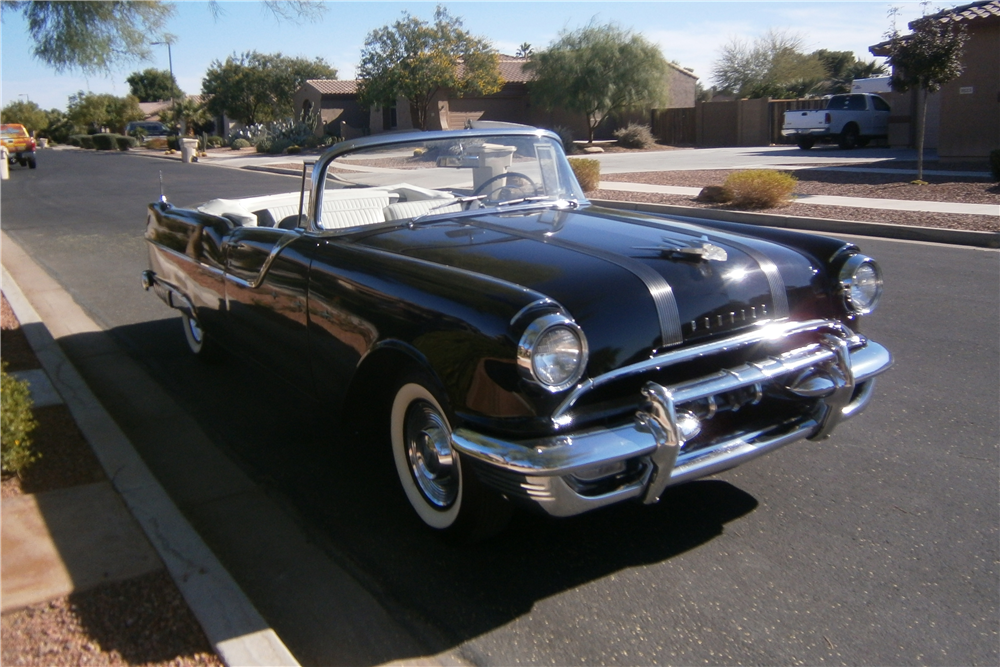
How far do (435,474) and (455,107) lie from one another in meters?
40.5

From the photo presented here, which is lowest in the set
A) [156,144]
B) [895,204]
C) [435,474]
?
[435,474]

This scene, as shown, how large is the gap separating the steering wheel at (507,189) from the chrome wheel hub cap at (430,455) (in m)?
1.49

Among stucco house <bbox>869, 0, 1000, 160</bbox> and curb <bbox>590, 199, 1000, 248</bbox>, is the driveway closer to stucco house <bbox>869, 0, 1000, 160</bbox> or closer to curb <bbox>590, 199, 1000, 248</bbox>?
stucco house <bbox>869, 0, 1000, 160</bbox>

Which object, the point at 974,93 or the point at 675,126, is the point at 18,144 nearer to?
the point at 675,126

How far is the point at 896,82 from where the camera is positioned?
620 inches

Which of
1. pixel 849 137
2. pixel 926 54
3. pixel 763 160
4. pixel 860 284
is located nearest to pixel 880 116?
pixel 849 137

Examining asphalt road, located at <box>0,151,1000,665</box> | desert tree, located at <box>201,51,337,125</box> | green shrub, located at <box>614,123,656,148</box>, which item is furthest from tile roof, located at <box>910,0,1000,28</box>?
desert tree, located at <box>201,51,337,125</box>

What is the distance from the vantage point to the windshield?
4.27 meters

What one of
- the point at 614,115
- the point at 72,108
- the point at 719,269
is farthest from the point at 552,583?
the point at 72,108

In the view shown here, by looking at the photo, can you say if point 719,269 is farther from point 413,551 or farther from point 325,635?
point 325,635

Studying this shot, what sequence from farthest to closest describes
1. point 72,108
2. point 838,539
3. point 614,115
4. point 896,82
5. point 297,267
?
point 72,108
point 614,115
point 896,82
point 297,267
point 838,539

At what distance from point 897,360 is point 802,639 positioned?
3252 millimetres

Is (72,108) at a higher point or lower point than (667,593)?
higher

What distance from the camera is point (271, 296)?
13.6 feet
